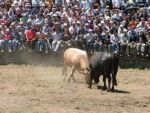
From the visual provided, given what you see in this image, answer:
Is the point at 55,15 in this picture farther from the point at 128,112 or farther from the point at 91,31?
the point at 128,112

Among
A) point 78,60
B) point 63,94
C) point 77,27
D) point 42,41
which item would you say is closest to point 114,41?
point 77,27

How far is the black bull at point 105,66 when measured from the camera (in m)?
17.3

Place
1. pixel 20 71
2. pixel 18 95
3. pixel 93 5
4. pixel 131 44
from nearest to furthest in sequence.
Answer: pixel 18 95, pixel 20 71, pixel 131 44, pixel 93 5

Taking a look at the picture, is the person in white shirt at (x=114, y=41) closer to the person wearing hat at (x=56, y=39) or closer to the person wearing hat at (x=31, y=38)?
the person wearing hat at (x=56, y=39)

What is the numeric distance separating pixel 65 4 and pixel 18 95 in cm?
1173

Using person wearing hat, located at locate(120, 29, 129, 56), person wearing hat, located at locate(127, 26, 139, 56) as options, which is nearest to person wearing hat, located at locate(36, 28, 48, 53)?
person wearing hat, located at locate(120, 29, 129, 56)

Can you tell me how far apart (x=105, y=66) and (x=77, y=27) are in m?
7.32

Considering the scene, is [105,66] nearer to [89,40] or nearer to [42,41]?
[89,40]

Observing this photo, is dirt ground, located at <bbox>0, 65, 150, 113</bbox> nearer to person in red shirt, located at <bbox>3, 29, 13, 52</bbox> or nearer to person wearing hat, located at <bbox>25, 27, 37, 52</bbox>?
person wearing hat, located at <bbox>25, 27, 37, 52</bbox>

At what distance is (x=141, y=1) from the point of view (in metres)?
27.0

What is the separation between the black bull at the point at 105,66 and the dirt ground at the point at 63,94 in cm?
44

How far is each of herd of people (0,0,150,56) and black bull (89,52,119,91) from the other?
19.3 feet

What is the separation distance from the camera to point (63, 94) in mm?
15906

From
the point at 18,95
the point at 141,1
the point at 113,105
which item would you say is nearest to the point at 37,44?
the point at 141,1
